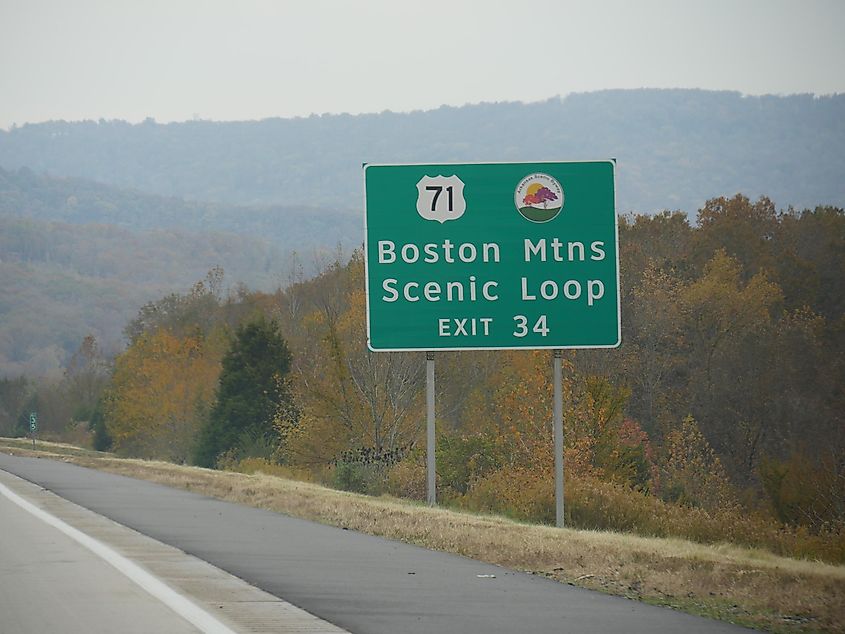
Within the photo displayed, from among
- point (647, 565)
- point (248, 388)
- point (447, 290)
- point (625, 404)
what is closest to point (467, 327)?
point (447, 290)

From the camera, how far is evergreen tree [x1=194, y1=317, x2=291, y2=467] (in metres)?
70.4

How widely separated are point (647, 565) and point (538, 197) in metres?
11.6

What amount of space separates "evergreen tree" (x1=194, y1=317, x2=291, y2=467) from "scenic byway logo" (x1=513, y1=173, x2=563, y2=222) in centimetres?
4525

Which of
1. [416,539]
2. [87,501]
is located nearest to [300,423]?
[87,501]

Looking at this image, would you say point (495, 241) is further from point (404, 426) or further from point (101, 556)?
point (404, 426)

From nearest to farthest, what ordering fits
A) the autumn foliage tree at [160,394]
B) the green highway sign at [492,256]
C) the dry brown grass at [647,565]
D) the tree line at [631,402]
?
the dry brown grass at [647,565]
the green highway sign at [492,256]
the tree line at [631,402]
the autumn foliage tree at [160,394]

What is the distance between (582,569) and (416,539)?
3.85 metres

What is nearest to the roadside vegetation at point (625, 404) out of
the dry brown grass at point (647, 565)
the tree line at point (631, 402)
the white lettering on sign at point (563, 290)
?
the tree line at point (631, 402)

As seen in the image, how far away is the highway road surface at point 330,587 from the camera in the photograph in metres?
10.5

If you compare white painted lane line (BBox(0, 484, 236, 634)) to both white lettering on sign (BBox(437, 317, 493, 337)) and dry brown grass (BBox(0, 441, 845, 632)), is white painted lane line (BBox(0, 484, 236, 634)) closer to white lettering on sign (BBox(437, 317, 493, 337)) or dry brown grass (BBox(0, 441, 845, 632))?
dry brown grass (BBox(0, 441, 845, 632))

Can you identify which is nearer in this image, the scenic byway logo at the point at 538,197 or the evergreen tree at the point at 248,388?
the scenic byway logo at the point at 538,197

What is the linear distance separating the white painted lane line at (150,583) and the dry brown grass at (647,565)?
3499 millimetres

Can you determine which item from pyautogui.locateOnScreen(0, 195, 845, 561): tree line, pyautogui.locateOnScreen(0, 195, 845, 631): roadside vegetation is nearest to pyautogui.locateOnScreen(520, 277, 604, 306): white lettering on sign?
pyautogui.locateOnScreen(0, 195, 845, 631): roadside vegetation

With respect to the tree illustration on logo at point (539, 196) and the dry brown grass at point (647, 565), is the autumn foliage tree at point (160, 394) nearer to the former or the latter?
the tree illustration on logo at point (539, 196)
